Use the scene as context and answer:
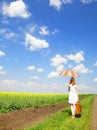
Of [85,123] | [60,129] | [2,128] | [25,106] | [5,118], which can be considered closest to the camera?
[60,129]

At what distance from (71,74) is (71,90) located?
3.35ft

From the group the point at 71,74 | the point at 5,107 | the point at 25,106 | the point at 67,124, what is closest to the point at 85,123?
the point at 67,124

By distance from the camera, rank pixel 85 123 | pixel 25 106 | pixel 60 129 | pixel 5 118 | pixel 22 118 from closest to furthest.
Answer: pixel 60 129 → pixel 85 123 → pixel 5 118 → pixel 22 118 → pixel 25 106

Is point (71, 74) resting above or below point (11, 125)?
above

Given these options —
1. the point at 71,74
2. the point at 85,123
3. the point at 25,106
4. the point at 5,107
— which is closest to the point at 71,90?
the point at 71,74

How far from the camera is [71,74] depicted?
20.0 metres

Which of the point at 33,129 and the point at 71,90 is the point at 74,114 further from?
the point at 33,129

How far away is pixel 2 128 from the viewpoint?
1606 cm

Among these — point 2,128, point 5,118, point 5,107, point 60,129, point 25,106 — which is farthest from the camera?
point 25,106

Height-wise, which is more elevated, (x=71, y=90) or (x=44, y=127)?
(x=71, y=90)

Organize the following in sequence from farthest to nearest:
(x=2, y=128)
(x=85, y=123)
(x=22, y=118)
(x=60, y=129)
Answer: (x=22, y=118) → (x=85, y=123) → (x=2, y=128) → (x=60, y=129)

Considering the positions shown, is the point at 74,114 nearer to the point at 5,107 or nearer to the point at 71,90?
the point at 71,90

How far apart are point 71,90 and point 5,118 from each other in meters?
4.47

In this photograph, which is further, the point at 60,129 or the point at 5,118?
the point at 5,118
